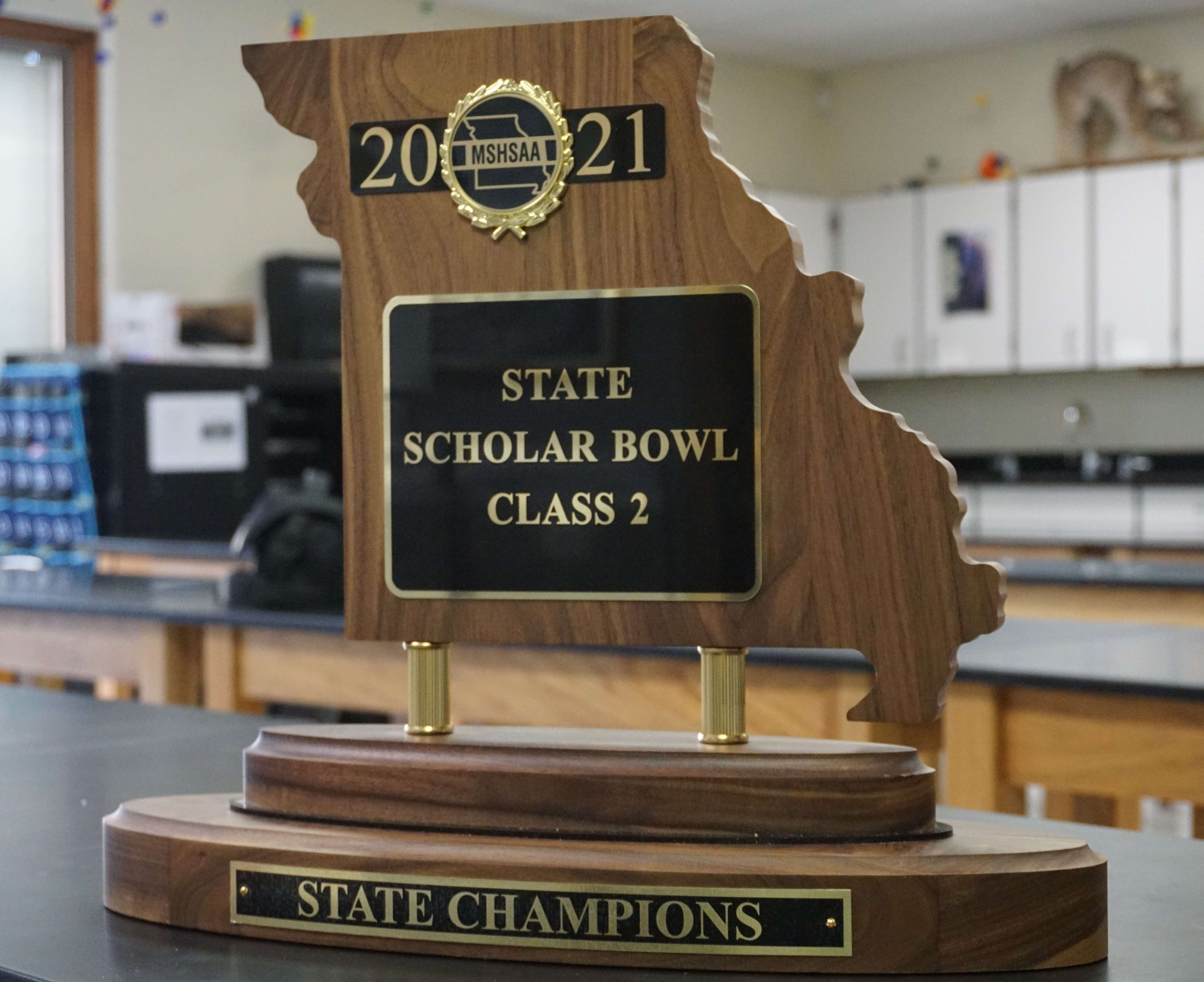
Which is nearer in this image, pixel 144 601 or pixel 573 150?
pixel 573 150

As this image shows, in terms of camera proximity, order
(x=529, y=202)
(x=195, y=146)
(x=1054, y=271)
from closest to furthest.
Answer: (x=529, y=202), (x=195, y=146), (x=1054, y=271)

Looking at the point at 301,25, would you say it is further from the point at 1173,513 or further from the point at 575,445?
the point at 575,445

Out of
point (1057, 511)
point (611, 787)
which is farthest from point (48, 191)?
point (611, 787)

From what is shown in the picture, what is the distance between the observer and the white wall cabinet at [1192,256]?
6758mm

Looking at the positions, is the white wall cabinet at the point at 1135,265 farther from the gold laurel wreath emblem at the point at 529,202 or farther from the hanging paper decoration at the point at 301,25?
the gold laurel wreath emblem at the point at 529,202

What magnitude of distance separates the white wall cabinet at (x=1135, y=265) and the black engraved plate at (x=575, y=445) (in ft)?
21.6

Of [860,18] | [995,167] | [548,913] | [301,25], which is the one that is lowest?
[548,913]

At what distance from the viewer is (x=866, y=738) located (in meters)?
1.79

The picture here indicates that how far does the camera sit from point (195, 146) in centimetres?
611

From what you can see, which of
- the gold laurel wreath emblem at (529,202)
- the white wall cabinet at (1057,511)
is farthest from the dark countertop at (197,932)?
the white wall cabinet at (1057,511)

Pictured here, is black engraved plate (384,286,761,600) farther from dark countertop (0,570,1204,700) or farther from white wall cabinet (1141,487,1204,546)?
white wall cabinet (1141,487,1204,546)

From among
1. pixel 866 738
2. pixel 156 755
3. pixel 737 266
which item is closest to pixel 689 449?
pixel 737 266

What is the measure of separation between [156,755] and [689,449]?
22.2 inches

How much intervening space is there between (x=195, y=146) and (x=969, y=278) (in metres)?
3.50
